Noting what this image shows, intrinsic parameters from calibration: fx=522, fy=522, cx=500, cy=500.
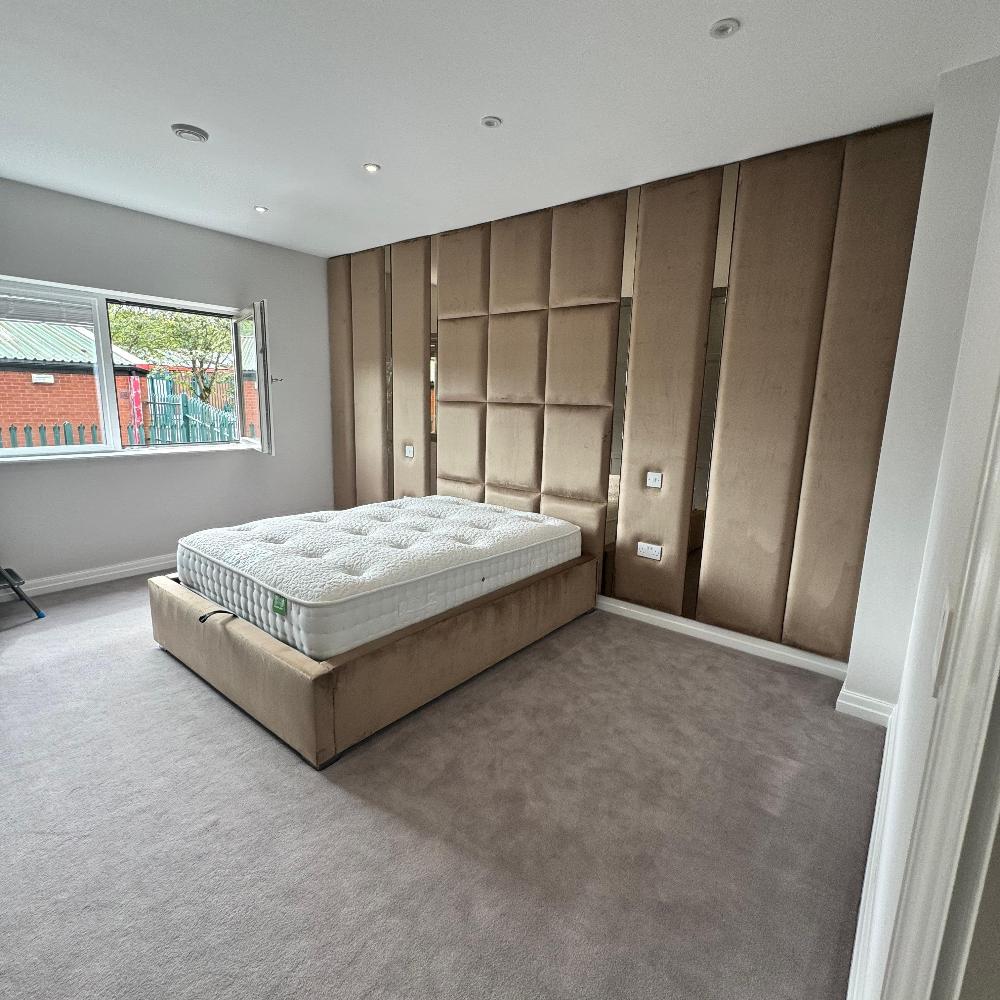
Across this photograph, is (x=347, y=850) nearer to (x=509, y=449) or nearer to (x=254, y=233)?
(x=509, y=449)

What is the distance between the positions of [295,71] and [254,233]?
2308 millimetres

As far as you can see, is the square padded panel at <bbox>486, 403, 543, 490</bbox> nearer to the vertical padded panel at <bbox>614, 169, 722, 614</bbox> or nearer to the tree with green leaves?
the vertical padded panel at <bbox>614, 169, 722, 614</bbox>

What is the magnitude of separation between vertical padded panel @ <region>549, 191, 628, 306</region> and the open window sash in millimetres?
2087

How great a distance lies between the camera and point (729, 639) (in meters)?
2.83

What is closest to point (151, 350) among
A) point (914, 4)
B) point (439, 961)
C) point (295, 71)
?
point (295, 71)

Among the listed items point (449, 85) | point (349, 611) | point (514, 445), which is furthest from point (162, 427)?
point (449, 85)

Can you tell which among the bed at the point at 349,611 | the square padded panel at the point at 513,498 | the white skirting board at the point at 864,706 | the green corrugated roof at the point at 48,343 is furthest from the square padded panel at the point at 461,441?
the white skirting board at the point at 864,706

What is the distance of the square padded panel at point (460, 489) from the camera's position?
3.84 meters

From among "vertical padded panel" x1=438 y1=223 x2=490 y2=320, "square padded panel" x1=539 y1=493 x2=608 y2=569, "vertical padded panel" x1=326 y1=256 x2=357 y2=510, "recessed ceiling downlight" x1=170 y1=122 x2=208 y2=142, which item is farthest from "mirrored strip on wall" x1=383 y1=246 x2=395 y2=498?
"recessed ceiling downlight" x1=170 y1=122 x2=208 y2=142

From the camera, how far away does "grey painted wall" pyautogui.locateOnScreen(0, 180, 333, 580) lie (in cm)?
322

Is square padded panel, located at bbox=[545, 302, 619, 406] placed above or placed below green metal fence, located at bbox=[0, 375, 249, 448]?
above

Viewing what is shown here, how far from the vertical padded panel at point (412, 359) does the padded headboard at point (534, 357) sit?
179 mm

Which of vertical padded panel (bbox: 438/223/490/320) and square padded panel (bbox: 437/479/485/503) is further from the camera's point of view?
square padded panel (bbox: 437/479/485/503)

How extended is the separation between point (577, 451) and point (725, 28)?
2.02m
